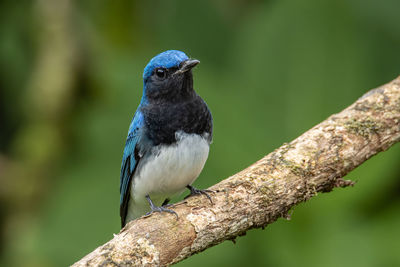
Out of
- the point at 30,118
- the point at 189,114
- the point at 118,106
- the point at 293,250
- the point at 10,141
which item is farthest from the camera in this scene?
the point at 10,141

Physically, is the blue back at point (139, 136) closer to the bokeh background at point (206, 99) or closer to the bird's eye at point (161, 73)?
the bird's eye at point (161, 73)

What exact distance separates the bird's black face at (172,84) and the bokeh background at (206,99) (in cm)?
98

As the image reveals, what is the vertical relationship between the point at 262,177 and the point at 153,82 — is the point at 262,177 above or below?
below

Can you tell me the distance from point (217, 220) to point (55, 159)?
303cm

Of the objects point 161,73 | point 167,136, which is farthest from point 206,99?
point 167,136

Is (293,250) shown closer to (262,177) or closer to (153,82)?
(262,177)

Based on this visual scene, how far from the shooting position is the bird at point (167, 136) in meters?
3.95

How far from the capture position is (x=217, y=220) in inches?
132

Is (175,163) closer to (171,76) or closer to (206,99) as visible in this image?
(171,76)

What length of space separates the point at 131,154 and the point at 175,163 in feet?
1.53

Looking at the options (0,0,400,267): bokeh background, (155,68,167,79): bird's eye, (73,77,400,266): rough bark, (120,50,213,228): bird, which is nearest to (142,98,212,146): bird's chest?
(120,50,213,228): bird

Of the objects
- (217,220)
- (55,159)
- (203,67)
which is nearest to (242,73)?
(203,67)

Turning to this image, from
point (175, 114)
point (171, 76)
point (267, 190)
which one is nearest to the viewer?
point (267, 190)

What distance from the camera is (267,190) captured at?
137 inches
